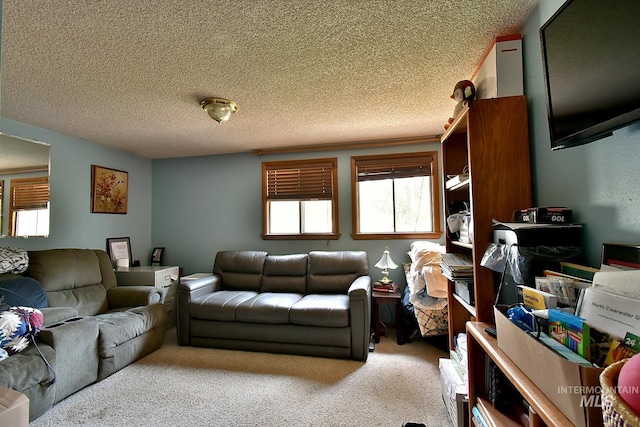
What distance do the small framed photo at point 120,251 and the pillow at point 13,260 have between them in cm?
113

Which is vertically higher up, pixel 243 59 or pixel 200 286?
pixel 243 59

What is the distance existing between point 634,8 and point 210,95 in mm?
2347

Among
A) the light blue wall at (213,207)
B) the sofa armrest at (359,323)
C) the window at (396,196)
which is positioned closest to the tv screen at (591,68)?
the sofa armrest at (359,323)

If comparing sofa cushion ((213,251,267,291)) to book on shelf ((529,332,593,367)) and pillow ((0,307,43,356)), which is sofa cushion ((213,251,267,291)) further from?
book on shelf ((529,332,593,367))

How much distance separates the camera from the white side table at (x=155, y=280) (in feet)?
11.2

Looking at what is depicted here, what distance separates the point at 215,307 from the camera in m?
2.87

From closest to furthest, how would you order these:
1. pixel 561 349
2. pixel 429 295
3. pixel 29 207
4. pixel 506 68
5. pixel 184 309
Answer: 1. pixel 561 349
2. pixel 506 68
3. pixel 429 295
4. pixel 29 207
5. pixel 184 309

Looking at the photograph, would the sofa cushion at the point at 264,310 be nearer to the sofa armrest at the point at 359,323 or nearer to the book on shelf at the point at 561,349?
the sofa armrest at the point at 359,323

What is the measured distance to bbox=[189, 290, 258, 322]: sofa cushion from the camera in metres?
2.84

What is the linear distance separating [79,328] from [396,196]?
3.41 metres

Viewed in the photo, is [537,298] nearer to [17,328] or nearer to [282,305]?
[282,305]

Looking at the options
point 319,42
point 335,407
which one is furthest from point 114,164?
point 335,407

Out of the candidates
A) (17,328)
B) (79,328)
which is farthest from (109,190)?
(17,328)

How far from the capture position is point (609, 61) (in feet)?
2.57
